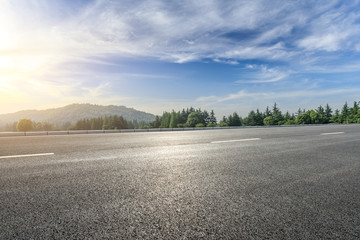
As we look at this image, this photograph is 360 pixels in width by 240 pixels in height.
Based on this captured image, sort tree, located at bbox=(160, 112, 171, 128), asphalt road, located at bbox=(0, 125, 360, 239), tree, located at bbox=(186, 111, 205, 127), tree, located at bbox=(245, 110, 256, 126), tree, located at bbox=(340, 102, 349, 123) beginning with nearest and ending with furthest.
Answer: asphalt road, located at bbox=(0, 125, 360, 239) < tree, located at bbox=(340, 102, 349, 123) < tree, located at bbox=(245, 110, 256, 126) < tree, located at bbox=(186, 111, 205, 127) < tree, located at bbox=(160, 112, 171, 128)

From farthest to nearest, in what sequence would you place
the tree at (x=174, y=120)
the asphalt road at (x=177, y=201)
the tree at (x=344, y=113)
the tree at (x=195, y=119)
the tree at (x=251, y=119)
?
1. the tree at (x=174, y=120)
2. the tree at (x=195, y=119)
3. the tree at (x=251, y=119)
4. the tree at (x=344, y=113)
5. the asphalt road at (x=177, y=201)

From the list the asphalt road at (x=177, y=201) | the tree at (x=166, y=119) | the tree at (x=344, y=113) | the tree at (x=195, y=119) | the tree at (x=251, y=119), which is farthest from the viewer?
the tree at (x=166, y=119)

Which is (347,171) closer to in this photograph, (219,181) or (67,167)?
(219,181)

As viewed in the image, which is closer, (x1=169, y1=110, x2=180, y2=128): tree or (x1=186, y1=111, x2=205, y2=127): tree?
(x1=186, y1=111, x2=205, y2=127): tree

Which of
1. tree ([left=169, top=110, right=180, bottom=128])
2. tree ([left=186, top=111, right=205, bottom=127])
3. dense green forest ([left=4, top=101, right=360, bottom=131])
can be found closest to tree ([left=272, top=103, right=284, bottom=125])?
dense green forest ([left=4, top=101, right=360, bottom=131])

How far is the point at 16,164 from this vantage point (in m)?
4.07

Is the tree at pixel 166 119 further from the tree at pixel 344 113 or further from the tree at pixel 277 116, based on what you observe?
the tree at pixel 344 113

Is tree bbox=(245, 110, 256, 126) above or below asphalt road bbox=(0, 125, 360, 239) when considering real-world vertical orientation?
above

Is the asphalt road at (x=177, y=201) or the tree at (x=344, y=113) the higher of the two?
the tree at (x=344, y=113)

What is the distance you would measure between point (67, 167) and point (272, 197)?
364cm

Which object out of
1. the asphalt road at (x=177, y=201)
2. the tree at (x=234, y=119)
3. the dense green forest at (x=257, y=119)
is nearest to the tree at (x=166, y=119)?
the dense green forest at (x=257, y=119)

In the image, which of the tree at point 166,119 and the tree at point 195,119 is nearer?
the tree at point 195,119

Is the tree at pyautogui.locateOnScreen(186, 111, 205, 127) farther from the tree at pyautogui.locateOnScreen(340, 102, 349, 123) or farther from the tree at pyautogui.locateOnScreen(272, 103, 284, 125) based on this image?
the tree at pyautogui.locateOnScreen(340, 102, 349, 123)

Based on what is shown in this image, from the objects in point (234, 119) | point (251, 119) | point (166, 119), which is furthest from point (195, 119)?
point (251, 119)
